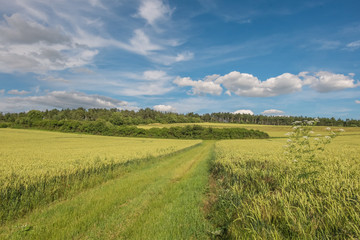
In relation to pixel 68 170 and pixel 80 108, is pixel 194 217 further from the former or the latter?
pixel 80 108

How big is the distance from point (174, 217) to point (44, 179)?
6374 mm

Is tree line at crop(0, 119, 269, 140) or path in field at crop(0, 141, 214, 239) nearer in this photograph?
path in field at crop(0, 141, 214, 239)

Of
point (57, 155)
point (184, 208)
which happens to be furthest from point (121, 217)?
point (57, 155)

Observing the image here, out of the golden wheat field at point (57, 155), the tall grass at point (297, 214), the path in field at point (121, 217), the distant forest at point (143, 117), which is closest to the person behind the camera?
the tall grass at point (297, 214)

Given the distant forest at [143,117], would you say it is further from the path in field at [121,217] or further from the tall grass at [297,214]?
the tall grass at [297,214]

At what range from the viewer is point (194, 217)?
6008 millimetres

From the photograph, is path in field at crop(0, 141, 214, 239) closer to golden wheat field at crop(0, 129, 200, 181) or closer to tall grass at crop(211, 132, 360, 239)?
tall grass at crop(211, 132, 360, 239)

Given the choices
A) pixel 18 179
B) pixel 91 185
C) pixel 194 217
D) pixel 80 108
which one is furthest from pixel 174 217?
pixel 80 108

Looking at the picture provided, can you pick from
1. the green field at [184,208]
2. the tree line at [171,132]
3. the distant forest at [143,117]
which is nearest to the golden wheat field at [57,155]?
the green field at [184,208]

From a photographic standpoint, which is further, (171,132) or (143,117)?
(143,117)

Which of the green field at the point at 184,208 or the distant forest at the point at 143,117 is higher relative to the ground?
the distant forest at the point at 143,117

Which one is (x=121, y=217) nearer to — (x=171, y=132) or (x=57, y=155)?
(x=57, y=155)

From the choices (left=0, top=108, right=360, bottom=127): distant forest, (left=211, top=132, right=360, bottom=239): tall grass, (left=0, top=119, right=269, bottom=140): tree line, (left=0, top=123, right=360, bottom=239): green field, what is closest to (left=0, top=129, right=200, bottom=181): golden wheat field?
(left=0, top=123, right=360, bottom=239): green field

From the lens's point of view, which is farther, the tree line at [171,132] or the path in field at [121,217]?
the tree line at [171,132]
